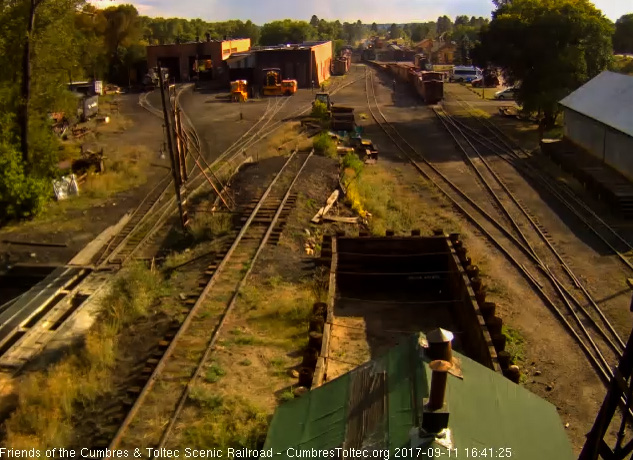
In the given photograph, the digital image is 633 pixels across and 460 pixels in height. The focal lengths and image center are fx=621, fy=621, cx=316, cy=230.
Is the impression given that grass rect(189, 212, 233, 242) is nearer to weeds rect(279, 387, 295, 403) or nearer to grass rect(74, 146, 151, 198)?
grass rect(74, 146, 151, 198)

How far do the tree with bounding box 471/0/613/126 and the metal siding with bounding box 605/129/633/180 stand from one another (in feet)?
28.2

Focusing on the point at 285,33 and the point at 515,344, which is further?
the point at 285,33

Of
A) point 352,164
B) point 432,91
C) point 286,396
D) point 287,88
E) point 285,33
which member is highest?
point 285,33

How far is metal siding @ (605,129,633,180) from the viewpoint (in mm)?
22172

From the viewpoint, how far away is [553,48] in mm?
33094

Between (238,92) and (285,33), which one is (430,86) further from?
(285,33)

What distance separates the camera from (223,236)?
669 inches

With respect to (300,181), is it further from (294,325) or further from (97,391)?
(97,391)

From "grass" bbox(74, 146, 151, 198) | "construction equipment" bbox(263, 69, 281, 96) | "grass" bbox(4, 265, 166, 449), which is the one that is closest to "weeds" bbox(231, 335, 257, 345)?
"grass" bbox(4, 265, 166, 449)

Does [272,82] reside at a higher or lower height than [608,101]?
higher

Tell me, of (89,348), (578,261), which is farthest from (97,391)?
(578,261)

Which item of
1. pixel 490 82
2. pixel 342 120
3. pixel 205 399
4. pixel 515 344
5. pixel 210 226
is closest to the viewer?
pixel 205 399

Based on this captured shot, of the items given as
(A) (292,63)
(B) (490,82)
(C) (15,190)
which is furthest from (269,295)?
(B) (490,82)

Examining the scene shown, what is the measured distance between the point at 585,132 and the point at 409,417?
25.2 metres
